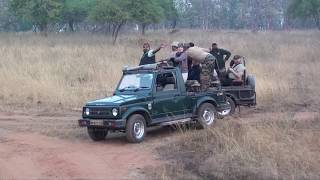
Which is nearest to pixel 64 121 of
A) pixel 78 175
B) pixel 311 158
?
pixel 78 175

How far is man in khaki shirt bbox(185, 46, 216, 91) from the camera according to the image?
44.8 feet

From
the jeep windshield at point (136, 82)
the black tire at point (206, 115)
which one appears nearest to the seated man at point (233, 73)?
the black tire at point (206, 115)

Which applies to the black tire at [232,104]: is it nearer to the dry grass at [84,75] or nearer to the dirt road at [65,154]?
the dry grass at [84,75]

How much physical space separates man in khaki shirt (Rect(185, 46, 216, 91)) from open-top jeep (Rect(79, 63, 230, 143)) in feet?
0.80

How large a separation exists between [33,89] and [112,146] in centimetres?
810

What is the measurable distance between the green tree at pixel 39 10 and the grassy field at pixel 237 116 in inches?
723

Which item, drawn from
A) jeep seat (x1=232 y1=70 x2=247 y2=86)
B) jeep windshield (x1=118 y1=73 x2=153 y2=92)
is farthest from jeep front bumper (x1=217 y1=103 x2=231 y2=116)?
jeep windshield (x1=118 y1=73 x2=153 y2=92)

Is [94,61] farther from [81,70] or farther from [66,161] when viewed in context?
[66,161]

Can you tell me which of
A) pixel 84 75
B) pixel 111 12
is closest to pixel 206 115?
pixel 84 75

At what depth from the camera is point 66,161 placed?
33.6ft

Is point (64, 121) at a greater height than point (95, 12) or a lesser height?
lesser

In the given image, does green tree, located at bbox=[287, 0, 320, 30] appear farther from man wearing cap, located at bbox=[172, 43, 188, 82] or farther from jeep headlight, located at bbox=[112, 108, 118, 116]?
jeep headlight, located at bbox=[112, 108, 118, 116]

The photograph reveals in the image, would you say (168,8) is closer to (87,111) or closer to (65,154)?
(87,111)

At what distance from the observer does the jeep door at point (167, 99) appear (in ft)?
40.4
